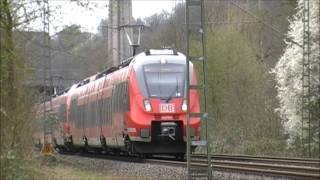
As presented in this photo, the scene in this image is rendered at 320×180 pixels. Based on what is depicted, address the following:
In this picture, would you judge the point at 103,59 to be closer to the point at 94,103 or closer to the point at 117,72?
the point at 94,103

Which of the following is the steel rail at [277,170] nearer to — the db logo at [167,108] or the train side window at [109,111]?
the db logo at [167,108]

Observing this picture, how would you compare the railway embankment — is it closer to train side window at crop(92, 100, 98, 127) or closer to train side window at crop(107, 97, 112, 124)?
train side window at crop(107, 97, 112, 124)

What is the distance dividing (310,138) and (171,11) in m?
26.3

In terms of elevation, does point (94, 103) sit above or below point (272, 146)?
above

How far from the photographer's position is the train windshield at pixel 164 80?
71.8ft

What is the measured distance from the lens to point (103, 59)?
57.4 metres

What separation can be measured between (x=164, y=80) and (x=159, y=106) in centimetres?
101

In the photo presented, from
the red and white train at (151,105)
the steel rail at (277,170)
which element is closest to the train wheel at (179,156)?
the red and white train at (151,105)

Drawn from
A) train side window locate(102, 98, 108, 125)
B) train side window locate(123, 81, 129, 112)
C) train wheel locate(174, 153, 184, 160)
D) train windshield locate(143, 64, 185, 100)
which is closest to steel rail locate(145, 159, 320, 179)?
train windshield locate(143, 64, 185, 100)

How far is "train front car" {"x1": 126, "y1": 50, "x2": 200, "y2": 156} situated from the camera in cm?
2155

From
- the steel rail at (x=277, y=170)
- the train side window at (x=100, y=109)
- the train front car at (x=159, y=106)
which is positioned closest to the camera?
the steel rail at (x=277, y=170)

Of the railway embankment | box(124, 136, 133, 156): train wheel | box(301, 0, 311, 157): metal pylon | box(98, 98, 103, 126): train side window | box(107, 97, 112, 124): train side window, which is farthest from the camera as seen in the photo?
box(301, 0, 311, 157): metal pylon

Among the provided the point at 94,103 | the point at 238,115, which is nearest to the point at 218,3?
the point at 238,115

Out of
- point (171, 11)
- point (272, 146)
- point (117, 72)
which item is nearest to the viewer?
point (117, 72)
